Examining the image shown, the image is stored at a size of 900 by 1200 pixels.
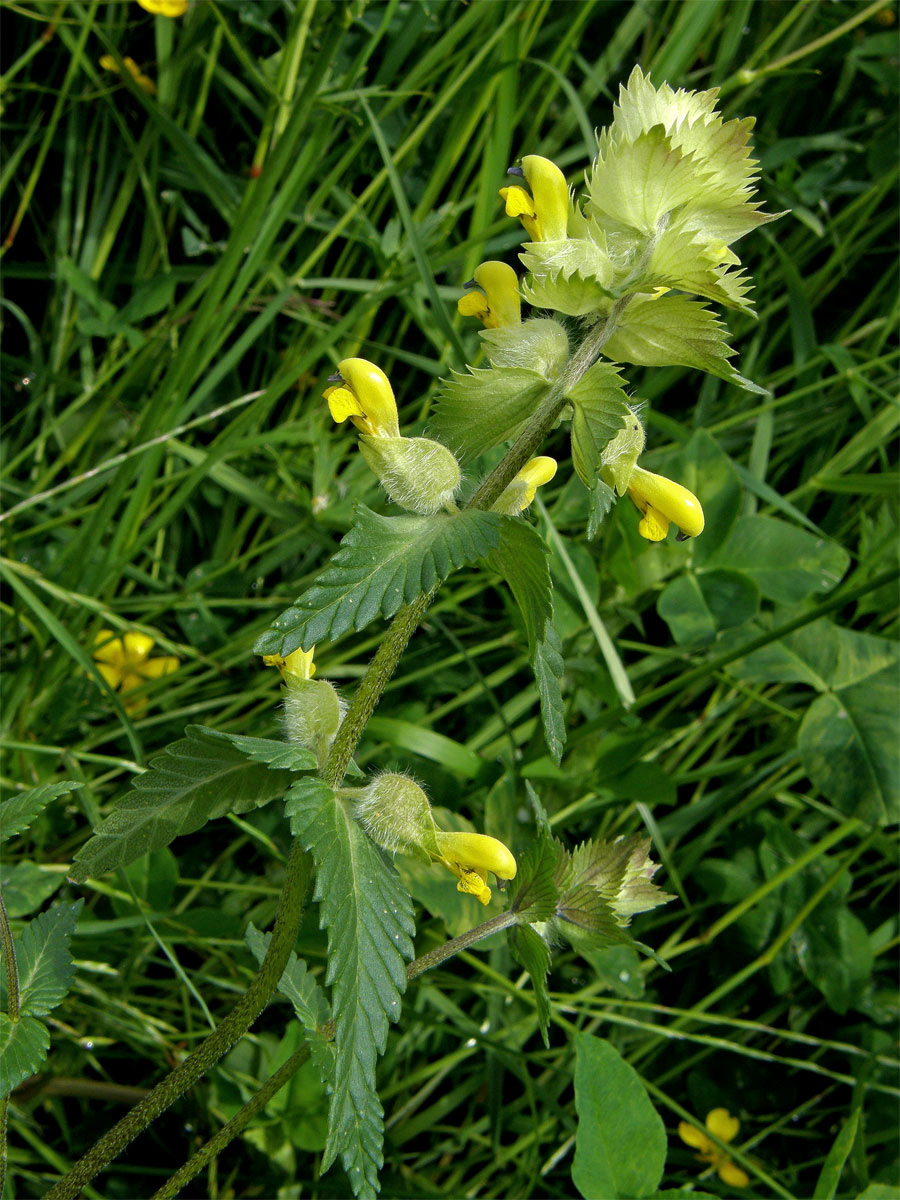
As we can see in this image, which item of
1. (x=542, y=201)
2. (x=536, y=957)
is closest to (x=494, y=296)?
(x=542, y=201)

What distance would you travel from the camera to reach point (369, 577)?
1.64 ft

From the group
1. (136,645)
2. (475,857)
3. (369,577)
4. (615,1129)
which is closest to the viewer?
(369,577)

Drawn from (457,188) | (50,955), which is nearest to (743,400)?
(457,188)

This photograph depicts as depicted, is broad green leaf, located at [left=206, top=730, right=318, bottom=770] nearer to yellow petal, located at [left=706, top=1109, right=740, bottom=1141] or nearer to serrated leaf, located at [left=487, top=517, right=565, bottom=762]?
serrated leaf, located at [left=487, top=517, right=565, bottom=762]

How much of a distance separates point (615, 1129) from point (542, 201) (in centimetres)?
66

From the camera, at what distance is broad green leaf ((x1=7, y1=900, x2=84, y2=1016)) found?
23.8 inches

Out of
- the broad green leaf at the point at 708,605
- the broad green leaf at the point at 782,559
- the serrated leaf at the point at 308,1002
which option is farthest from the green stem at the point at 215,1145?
the broad green leaf at the point at 782,559

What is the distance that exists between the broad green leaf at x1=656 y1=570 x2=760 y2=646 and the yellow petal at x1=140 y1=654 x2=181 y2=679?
1.97 feet

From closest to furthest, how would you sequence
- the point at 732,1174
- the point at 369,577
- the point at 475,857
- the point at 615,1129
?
the point at 369,577, the point at 475,857, the point at 615,1129, the point at 732,1174

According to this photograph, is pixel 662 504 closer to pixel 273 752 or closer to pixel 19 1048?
pixel 273 752

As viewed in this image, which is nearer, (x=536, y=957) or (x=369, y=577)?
(x=369, y=577)

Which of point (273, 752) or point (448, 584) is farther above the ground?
point (273, 752)

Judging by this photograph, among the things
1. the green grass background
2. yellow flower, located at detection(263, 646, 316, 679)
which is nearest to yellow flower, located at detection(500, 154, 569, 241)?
yellow flower, located at detection(263, 646, 316, 679)

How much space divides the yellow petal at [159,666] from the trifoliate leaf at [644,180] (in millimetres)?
855
